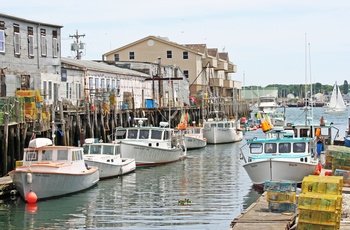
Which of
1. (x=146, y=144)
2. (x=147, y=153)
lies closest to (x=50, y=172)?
(x=147, y=153)

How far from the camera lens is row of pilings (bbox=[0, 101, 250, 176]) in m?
33.0

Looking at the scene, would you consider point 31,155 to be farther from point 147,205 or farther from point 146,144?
point 146,144

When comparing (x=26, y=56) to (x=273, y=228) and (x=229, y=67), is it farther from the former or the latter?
(x=229, y=67)

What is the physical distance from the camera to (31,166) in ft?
94.6

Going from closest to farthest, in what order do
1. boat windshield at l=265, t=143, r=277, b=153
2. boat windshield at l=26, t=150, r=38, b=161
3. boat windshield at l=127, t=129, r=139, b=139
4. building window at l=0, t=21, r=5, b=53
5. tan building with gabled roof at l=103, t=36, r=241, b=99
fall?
boat windshield at l=26, t=150, r=38, b=161
boat windshield at l=265, t=143, r=277, b=153
building window at l=0, t=21, r=5, b=53
boat windshield at l=127, t=129, r=139, b=139
tan building with gabled roof at l=103, t=36, r=241, b=99

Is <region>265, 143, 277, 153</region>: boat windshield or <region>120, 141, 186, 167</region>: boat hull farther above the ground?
<region>265, 143, 277, 153</region>: boat windshield

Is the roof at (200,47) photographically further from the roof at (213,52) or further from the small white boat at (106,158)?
the small white boat at (106,158)

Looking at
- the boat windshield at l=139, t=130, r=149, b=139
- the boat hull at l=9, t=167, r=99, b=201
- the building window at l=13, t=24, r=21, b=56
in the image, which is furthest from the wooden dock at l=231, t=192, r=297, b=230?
the building window at l=13, t=24, r=21, b=56

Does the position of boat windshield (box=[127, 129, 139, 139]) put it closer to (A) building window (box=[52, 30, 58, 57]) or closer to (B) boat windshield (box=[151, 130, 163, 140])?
(B) boat windshield (box=[151, 130, 163, 140])

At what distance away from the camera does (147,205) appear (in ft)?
94.3

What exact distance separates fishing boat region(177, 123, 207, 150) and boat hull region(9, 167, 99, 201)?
27.9 metres

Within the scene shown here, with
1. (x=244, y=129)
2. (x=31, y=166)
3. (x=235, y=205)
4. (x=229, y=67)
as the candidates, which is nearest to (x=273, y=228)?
(x=235, y=205)

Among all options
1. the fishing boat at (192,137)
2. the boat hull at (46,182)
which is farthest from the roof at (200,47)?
the boat hull at (46,182)

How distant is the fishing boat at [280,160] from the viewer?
2966 cm
